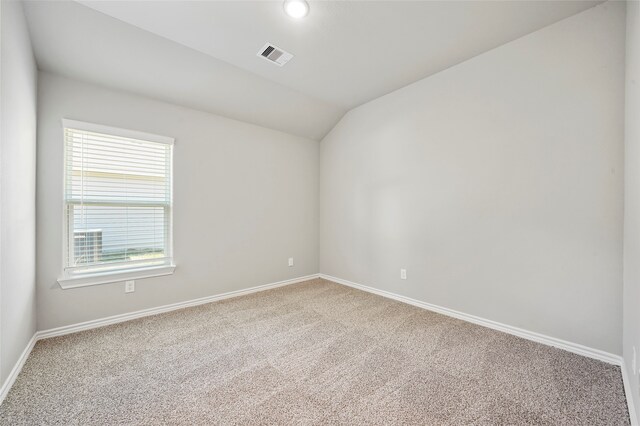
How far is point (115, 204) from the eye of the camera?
270 centimetres

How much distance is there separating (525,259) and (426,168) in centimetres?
131

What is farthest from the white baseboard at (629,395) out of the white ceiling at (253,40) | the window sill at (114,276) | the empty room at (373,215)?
the window sill at (114,276)

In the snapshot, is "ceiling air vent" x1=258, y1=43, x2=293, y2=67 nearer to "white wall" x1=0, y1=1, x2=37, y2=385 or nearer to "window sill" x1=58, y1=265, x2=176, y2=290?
"white wall" x1=0, y1=1, x2=37, y2=385

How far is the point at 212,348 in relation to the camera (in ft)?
7.23

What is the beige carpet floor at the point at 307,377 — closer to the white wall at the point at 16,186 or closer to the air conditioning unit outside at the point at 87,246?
the white wall at the point at 16,186

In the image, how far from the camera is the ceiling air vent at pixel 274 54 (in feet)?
8.27

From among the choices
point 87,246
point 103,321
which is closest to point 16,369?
point 103,321

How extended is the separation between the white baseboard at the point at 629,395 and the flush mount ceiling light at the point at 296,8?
10.6 ft

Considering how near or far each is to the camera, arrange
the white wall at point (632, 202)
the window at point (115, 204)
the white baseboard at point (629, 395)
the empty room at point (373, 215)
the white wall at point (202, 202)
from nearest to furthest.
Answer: the white baseboard at point (629, 395) < the white wall at point (632, 202) < the empty room at point (373, 215) < the white wall at point (202, 202) < the window at point (115, 204)

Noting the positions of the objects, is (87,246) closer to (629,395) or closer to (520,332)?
(520,332)

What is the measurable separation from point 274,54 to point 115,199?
2.16m

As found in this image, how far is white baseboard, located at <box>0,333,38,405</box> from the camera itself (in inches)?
62.9

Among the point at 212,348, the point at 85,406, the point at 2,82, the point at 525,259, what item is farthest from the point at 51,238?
the point at 525,259

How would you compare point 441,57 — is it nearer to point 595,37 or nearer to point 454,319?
point 595,37
